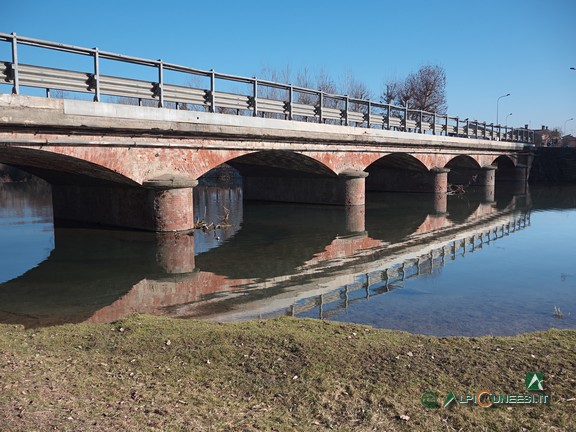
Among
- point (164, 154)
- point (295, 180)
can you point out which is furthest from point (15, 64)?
point (295, 180)

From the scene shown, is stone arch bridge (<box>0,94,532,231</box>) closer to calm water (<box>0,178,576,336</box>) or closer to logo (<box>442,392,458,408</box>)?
calm water (<box>0,178,576,336</box>)

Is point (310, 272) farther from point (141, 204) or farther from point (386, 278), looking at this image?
point (141, 204)

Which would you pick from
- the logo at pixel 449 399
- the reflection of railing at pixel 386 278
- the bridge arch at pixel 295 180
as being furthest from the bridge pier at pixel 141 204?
the logo at pixel 449 399

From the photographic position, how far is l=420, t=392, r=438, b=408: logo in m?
4.43

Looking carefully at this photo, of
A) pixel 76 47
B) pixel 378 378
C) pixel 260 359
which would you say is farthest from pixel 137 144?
pixel 378 378

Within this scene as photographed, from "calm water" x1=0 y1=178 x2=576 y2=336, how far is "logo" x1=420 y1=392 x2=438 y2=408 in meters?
2.66

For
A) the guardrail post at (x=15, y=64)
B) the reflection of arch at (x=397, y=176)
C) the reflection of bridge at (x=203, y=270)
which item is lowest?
the reflection of bridge at (x=203, y=270)

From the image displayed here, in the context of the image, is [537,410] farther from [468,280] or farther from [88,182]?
[88,182]

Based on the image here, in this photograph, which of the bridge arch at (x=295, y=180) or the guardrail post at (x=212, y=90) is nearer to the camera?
the guardrail post at (x=212, y=90)

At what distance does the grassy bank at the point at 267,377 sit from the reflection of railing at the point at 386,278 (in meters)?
1.70

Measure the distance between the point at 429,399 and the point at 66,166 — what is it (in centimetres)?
1275

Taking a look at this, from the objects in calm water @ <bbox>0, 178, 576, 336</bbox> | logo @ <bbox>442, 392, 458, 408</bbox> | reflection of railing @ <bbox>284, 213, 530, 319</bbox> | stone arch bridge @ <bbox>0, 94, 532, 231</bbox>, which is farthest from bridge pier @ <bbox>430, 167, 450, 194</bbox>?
logo @ <bbox>442, 392, 458, 408</bbox>

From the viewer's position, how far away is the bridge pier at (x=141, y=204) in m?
15.0

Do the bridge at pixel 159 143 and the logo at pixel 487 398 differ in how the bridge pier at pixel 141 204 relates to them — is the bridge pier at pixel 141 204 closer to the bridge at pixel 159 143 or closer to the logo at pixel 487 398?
the bridge at pixel 159 143
